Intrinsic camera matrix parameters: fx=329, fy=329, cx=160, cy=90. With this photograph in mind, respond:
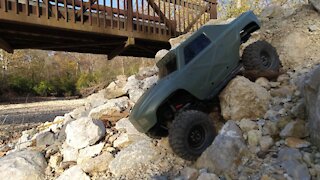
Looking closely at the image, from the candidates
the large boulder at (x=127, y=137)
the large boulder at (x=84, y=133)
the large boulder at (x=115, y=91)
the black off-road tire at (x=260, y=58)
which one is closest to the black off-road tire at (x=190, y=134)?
the large boulder at (x=127, y=137)

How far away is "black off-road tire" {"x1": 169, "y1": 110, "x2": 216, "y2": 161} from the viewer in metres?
4.87

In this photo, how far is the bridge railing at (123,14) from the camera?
7.79 meters

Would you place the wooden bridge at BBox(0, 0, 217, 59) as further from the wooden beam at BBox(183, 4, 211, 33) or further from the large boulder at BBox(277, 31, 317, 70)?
the large boulder at BBox(277, 31, 317, 70)

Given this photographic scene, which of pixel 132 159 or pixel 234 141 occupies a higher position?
pixel 234 141

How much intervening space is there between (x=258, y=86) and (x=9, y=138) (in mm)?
6752

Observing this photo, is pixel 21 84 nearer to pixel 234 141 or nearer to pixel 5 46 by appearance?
pixel 5 46

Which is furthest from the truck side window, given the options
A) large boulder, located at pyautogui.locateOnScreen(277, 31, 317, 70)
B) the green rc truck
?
large boulder, located at pyautogui.locateOnScreen(277, 31, 317, 70)

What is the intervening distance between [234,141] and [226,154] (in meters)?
0.24

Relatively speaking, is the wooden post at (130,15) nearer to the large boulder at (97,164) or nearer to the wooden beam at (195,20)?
the wooden beam at (195,20)

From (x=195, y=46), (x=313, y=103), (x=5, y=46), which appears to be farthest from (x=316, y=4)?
(x=5, y=46)

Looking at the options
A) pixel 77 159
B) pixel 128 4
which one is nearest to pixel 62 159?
pixel 77 159

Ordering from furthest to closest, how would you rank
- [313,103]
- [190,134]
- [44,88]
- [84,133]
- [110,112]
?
[44,88]
[110,112]
[84,133]
[190,134]
[313,103]

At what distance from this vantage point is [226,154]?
450 cm

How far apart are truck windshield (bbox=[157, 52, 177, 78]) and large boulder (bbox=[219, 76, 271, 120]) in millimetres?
1045
